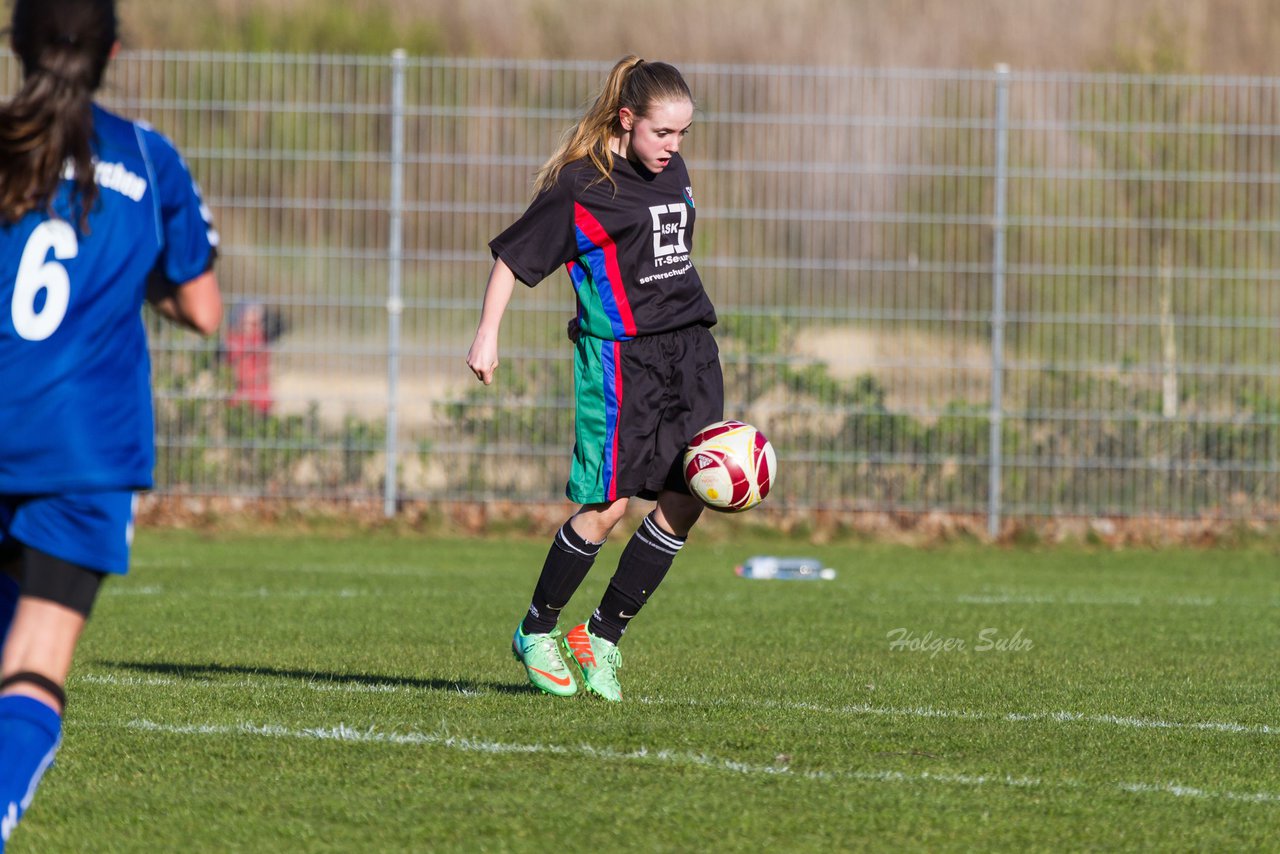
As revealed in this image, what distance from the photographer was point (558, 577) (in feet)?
19.1

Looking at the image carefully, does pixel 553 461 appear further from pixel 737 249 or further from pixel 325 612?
pixel 325 612

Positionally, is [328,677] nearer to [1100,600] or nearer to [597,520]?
[597,520]

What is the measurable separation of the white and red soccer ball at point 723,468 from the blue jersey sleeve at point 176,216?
246 centimetres

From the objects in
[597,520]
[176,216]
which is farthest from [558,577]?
[176,216]

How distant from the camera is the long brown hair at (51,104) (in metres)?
3.23

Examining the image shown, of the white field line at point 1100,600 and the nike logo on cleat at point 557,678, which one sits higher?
the nike logo on cleat at point 557,678

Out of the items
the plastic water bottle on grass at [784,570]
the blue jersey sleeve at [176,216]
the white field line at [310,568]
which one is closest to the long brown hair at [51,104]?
the blue jersey sleeve at [176,216]

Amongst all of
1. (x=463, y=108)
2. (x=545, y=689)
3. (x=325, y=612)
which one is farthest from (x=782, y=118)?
(x=545, y=689)

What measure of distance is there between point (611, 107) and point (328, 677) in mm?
2132

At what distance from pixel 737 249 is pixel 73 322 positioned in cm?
912

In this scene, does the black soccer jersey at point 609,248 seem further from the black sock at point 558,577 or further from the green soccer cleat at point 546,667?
the green soccer cleat at point 546,667

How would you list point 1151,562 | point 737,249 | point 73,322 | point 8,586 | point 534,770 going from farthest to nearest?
point 737,249 < point 1151,562 < point 534,770 < point 8,586 < point 73,322

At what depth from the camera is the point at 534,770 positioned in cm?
450

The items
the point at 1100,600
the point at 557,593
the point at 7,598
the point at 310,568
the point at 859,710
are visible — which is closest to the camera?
the point at 7,598
